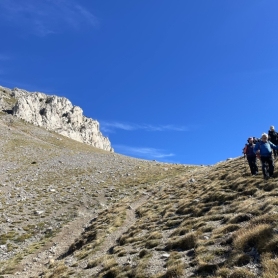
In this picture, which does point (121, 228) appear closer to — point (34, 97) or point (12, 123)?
point (12, 123)

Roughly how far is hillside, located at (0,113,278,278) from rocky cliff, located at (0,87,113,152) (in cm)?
11579

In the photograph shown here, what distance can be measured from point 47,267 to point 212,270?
13.2 metres

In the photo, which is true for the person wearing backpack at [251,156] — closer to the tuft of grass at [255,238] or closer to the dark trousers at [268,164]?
the dark trousers at [268,164]

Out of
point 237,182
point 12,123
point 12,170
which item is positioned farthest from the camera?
point 12,123

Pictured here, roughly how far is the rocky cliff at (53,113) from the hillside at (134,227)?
116 m

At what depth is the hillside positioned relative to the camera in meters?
12.3

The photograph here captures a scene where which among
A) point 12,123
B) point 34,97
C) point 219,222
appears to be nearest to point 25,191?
point 219,222

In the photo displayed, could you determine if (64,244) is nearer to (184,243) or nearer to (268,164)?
(184,243)

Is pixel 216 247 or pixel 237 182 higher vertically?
pixel 237 182

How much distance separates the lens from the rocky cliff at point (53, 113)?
15638 cm

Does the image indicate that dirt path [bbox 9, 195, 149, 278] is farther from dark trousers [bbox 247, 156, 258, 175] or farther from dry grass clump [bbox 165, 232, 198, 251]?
dark trousers [bbox 247, 156, 258, 175]

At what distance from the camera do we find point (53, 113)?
7028 inches

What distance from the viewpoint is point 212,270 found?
11.4 meters

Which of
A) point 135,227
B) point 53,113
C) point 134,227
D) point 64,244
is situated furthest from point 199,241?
point 53,113
